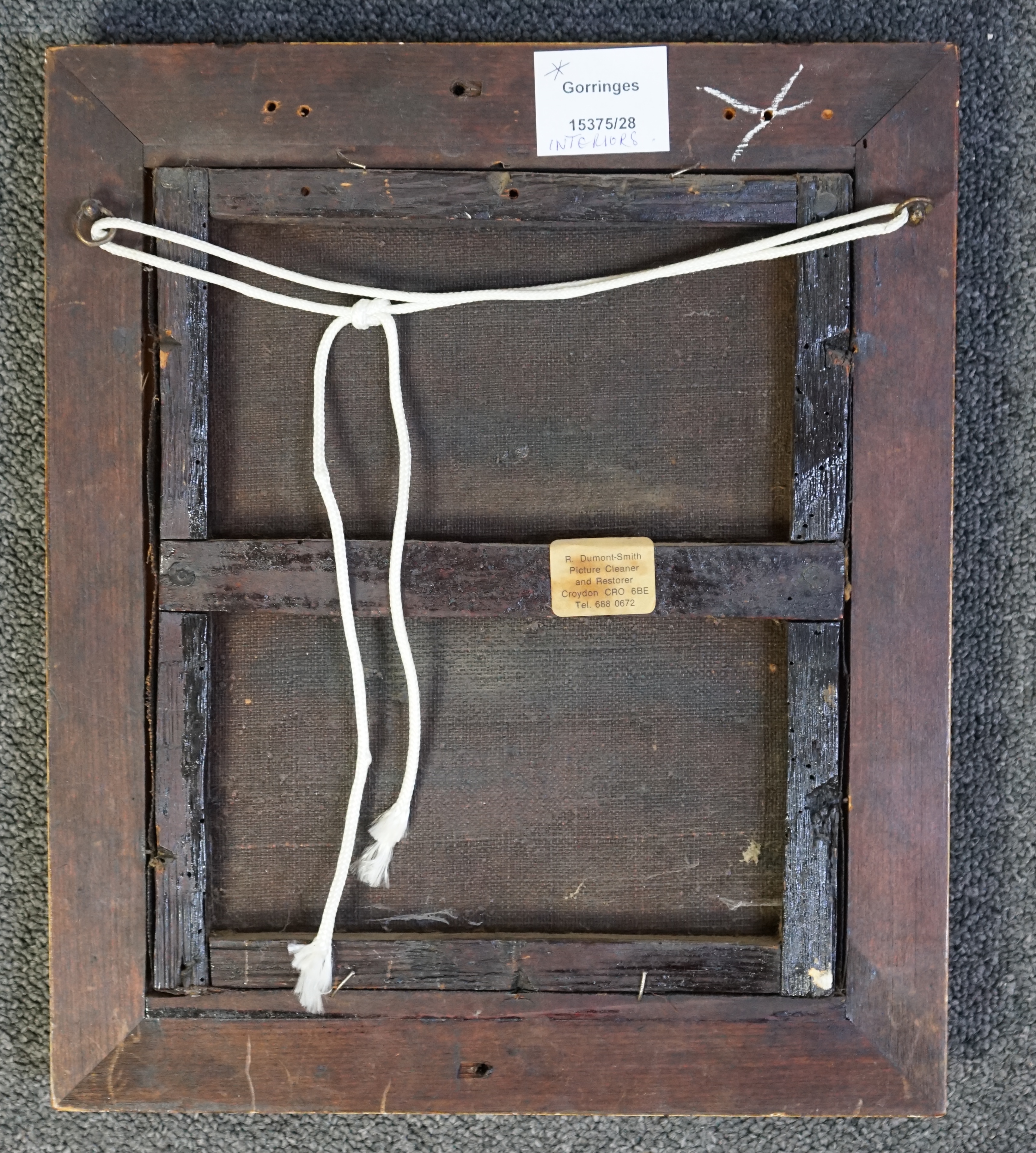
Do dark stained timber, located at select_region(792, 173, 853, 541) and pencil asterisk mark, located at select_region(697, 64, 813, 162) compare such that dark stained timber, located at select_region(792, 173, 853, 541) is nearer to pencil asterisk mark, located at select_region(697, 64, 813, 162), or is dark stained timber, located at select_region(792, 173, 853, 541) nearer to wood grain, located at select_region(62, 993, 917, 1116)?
pencil asterisk mark, located at select_region(697, 64, 813, 162)

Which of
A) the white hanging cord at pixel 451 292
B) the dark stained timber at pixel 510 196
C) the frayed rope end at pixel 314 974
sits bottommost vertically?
the frayed rope end at pixel 314 974

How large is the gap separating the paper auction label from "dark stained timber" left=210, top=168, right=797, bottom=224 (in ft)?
0.06

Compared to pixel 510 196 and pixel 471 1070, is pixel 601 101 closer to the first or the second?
pixel 510 196

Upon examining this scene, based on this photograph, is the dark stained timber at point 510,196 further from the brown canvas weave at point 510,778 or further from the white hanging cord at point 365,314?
the brown canvas weave at point 510,778

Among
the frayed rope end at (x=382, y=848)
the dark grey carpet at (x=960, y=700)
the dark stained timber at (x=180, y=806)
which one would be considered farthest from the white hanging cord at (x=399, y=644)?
the dark grey carpet at (x=960, y=700)

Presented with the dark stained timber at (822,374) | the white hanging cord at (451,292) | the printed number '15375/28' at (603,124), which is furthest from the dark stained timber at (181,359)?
the dark stained timber at (822,374)

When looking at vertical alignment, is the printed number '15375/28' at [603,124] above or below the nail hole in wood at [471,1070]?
above

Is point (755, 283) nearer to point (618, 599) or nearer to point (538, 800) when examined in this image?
point (618, 599)

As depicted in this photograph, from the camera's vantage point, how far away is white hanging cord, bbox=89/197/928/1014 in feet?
1.68

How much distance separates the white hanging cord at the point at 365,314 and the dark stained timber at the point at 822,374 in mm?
13

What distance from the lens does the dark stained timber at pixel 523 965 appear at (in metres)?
0.53

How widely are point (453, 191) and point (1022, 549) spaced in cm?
43

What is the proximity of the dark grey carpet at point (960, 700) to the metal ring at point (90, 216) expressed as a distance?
0.08 meters

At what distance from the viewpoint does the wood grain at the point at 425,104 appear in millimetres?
519
